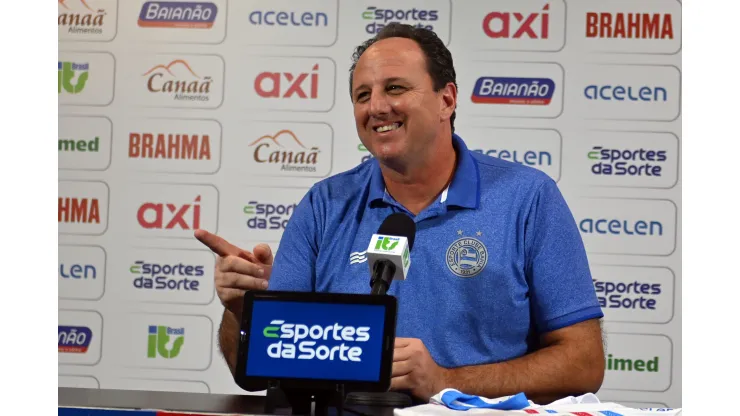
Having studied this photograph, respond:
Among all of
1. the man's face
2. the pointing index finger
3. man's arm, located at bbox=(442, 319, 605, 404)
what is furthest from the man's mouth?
man's arm, located at bbox=(442, 319, 605, 404)

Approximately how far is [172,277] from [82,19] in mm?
1172

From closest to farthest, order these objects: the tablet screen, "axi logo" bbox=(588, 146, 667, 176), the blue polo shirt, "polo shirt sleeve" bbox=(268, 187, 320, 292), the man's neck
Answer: the tablet screen
the blue polo shirt
"polo shirt sleeve" bbox=(268, 187, 320, 292)
the man's neck
"axi logo" bbox=(588, 146, 667, 176)

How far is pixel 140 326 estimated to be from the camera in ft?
11.1

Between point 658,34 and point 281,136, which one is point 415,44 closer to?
point 281,136

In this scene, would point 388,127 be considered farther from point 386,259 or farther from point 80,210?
point 80,210

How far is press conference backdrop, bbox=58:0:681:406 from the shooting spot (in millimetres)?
3264

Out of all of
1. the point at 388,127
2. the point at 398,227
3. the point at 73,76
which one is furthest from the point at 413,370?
the point at 73,76

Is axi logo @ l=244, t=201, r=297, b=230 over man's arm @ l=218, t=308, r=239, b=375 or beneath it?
over

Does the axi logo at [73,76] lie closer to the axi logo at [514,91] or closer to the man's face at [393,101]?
the axi logo at [514,91]

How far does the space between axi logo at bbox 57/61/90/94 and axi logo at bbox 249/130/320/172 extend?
848mm

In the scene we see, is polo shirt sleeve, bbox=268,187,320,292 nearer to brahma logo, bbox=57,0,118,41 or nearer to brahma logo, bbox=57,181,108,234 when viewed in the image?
brahma logo, bbox=57,181,108,234

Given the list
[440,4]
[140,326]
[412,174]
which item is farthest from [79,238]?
[412,174]

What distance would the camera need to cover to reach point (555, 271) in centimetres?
163

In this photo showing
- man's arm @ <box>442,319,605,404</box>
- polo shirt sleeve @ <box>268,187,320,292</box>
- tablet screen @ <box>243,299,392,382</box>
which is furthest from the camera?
polo shirt sleeve @ <box>268,187,320,292</box>
